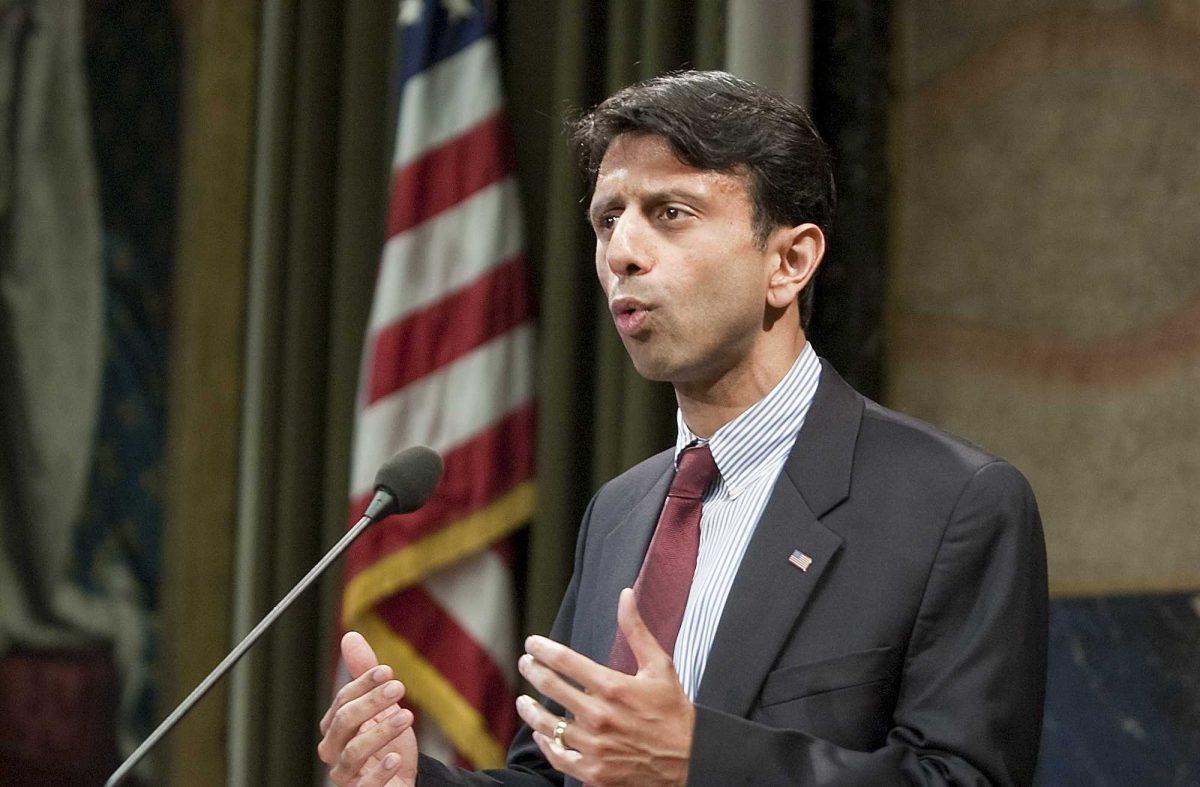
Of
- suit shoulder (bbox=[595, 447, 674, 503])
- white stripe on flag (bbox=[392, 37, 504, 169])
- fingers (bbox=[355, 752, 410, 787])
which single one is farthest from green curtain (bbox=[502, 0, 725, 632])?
fingers (bbox=[355, 752, 410, 787])

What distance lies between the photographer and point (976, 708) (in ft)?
5.88

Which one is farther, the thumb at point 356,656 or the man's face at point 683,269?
the man's face at point 683,269

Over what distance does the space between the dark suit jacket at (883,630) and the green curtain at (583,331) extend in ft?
4.54

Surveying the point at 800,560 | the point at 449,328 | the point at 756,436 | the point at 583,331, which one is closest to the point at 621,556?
the point at 756,436

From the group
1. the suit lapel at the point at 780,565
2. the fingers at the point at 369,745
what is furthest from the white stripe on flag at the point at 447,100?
the fingers at the point at 369,745

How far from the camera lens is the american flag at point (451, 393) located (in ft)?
11.9

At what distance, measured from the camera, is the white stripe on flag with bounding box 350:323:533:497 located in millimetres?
3689

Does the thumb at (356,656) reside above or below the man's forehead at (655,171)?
below

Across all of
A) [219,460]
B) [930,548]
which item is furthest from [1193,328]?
[219,460]

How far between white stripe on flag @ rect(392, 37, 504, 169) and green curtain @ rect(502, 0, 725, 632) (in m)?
0.18

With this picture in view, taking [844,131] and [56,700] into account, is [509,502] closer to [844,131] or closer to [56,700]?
[844,131]

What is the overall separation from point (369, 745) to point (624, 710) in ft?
1.42

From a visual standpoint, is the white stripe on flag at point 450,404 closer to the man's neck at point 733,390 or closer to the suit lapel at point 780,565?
the man's neck at point 733,390

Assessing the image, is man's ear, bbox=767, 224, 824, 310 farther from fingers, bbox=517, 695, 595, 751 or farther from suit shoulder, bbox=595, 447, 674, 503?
fingers, bbox=517, 695, 595, 751
